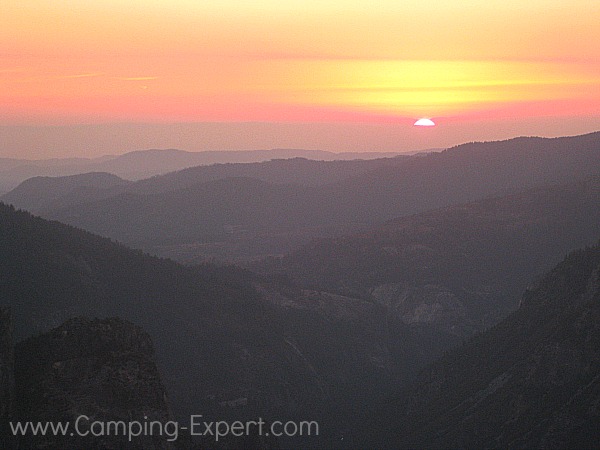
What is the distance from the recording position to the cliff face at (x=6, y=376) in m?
50.0

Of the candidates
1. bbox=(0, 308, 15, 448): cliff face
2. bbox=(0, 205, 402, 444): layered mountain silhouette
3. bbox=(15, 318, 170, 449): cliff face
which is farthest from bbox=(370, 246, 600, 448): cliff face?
bbox=(0, 308, 15, 448): cliff face

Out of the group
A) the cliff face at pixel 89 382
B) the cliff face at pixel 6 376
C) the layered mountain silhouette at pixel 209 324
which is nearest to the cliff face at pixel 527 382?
the layered mountain silhouette at pixel 209 324

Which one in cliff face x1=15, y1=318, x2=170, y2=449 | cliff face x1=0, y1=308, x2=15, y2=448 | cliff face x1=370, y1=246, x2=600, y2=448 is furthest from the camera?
cliff face x1=370, y1=246, x2=600, y2=448

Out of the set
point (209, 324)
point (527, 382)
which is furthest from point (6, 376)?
point (209, 324)

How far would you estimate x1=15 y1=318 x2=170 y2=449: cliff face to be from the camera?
51406 millimetres

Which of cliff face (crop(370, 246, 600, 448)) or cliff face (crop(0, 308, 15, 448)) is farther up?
cliff face (crop(0, 308, 15, 448))

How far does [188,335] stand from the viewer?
143 meters

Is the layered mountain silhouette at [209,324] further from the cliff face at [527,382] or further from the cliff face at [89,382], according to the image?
the cliff face at [89,382]

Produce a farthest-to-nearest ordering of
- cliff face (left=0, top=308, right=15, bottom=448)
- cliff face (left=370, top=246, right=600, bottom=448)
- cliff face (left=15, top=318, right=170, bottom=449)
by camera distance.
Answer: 1. cliff face (left=370, top=246, right=600, bottom=448)
2. cliff face (left=15, top=318, right=170, bottom=449)
3. cliff face (left=0, top=308, right=15, bottom=448)

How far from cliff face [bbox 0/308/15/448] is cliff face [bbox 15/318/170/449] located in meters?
0.93

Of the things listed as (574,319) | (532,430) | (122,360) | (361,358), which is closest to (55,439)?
(122,360)

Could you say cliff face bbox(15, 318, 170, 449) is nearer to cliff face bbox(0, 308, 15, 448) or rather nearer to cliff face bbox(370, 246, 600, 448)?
cliff face bbox(0, 308, 15, 448)

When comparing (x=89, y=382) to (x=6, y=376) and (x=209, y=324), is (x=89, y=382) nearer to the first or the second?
(x=6, y=376)

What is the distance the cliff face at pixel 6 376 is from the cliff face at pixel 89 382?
3.06 ft
